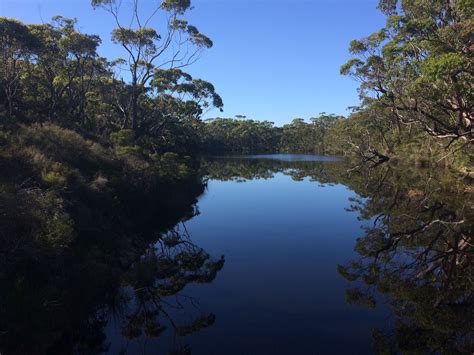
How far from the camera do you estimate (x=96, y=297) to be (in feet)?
33.4

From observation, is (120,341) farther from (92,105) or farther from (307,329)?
(92,105)

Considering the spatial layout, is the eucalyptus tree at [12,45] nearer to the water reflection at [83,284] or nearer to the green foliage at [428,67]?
the water reflection at [83,284]

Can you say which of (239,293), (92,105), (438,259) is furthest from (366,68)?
(239,293)

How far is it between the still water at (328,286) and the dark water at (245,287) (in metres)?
0.05

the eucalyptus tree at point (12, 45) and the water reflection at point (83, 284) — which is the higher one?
the eucalyptus tree at point (12, 45)

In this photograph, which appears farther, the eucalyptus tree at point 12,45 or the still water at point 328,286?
the eucalyptus tree at point 12,45

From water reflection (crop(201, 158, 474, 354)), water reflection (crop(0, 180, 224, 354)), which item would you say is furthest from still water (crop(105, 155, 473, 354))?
water reflection (crop(0, 180, 224, 354))

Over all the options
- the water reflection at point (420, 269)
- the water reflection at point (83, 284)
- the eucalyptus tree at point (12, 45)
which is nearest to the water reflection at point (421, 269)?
the water reflection at point (420, 269)

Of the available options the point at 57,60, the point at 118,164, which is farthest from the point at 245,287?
the point at 57,60

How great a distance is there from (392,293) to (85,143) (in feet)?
59.3

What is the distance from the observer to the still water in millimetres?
8281

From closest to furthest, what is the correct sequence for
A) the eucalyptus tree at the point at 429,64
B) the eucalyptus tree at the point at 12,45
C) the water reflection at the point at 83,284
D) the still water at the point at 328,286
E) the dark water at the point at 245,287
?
the water reflection at the point at 83,284 → the dark water at the point at 245,287 → the still water at the point at 328,286 → the eucalyptus tree at the point at 429,64 → the eucalyptus tree at the point at 12,45

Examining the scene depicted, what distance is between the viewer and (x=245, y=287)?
37.8ft

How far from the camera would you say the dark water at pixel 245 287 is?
805 centimetres
